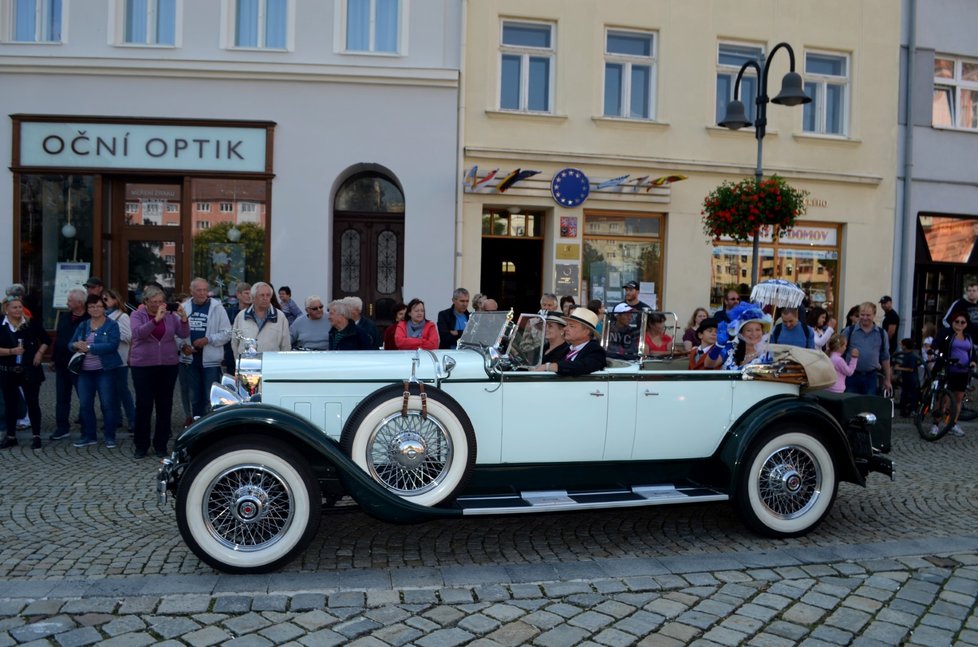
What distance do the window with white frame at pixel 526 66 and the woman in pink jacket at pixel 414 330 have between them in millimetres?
6376

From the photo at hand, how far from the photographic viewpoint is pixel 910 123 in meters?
15.4

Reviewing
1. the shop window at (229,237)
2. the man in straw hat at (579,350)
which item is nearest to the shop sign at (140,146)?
the shop window at (229,237)

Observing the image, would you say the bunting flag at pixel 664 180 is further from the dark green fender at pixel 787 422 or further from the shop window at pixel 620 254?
the dark green fender at pixel 787 422

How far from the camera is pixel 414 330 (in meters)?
8.61

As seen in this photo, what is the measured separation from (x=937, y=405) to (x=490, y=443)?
23.0 feet

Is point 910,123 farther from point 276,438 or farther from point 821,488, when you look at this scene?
point 276,438

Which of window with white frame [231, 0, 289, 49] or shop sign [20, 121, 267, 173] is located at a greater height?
window with white frame [231, 0, 289, 49]

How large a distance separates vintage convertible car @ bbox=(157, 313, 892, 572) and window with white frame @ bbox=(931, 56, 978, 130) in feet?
41.7

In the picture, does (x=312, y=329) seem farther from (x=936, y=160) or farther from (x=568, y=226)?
(x=936, y=160)

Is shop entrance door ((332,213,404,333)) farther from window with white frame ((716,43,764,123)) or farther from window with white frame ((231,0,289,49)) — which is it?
window with white frame ((716,43,764,123))

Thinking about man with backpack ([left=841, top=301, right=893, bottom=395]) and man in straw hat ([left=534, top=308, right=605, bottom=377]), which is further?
man with backpack ([left=841, top=301, right=893, bottom=395])

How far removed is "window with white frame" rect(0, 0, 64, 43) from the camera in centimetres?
1308

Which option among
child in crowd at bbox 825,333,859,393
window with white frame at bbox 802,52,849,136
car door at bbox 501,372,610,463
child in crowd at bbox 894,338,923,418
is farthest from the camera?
window with white frame at bbox 802,52,849,136

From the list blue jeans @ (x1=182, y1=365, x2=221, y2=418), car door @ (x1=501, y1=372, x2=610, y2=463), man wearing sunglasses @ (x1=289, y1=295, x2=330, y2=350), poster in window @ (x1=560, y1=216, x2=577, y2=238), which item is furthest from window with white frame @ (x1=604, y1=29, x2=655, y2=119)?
car door @ (x1=501, y1=372, x2=610, y2=463)
